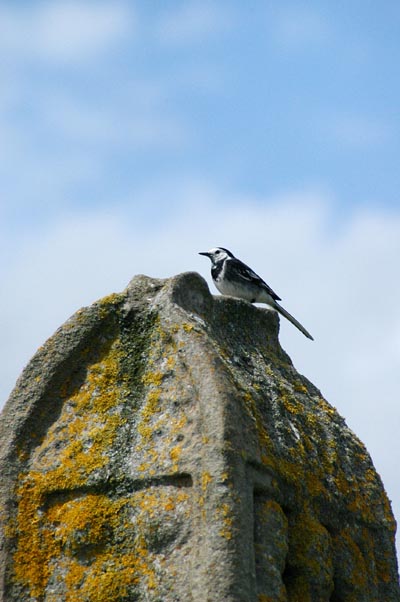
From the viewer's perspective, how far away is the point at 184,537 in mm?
4555

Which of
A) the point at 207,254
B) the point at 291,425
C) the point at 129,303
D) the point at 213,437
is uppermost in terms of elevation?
the point at 207,254

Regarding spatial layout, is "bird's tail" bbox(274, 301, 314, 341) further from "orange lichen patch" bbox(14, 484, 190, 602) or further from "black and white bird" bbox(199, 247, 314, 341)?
"orange lichen patch" bbox(14, 484, 190, 602)

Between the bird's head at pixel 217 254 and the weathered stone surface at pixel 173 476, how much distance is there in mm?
7746

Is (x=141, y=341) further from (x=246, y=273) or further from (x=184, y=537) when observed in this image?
(x=246, y=273)

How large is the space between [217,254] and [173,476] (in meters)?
9.07

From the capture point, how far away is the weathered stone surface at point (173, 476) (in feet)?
14.9

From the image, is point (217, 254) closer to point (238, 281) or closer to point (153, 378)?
point (238, 281)

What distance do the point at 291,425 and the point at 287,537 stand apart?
628 mm

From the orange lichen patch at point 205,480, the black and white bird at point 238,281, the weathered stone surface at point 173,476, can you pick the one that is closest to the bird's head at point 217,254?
the black and white bird at point 238,281

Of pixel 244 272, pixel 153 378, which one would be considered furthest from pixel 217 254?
pixel 153 378

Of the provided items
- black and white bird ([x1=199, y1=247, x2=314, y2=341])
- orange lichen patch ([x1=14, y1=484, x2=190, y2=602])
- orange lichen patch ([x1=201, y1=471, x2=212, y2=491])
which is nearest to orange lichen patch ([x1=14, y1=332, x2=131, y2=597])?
orange lichen patch ([x1=14, y1=484, x2=190, y2=602])

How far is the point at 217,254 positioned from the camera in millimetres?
13656

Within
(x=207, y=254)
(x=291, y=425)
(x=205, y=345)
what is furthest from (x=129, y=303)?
(x=207, y=254)

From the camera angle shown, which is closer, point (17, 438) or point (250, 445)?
point (250, 445)
